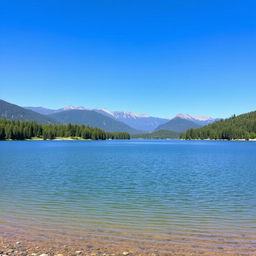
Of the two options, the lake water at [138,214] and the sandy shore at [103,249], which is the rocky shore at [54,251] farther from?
the lake water at [138,214]

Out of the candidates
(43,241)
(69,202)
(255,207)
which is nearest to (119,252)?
(43,241)

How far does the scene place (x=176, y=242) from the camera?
1398cm

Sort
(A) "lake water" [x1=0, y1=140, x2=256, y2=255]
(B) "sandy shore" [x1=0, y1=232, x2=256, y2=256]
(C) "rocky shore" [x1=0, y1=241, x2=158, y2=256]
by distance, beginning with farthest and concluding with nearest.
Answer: (A) "lake water" [x1=0, y1=140, x2=256, y2=255] < (B) "sandy shore" [x1=0, y1=232, x2=256, y2=256] < (C) "rocky shore" [x1=0, y1=241, x2=158, y2=256]

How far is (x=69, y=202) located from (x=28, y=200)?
11.7 ft

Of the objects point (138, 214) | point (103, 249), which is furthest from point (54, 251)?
point (138, 214)

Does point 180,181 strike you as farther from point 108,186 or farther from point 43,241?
point 43,241

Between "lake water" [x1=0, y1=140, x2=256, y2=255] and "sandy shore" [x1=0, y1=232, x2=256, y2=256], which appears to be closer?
"sandy shore" [x1=0, y1=232, x2=256, y2=256]

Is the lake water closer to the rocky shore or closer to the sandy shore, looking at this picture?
the sandy shore

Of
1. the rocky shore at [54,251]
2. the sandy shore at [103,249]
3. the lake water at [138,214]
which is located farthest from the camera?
the lake water at [138,214]

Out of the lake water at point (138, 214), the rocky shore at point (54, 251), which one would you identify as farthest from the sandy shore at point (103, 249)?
the lake water at point (138, 214)

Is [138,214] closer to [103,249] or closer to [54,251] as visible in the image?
[103,249]

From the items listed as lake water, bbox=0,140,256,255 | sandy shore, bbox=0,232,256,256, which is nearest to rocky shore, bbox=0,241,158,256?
sandy shore, bbox=0,232,256,256

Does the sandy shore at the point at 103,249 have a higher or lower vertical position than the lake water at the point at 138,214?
higher

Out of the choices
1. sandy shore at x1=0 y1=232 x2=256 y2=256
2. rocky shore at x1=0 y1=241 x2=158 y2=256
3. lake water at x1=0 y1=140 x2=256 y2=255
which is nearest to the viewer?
rocky shore at x1=0 y1=241 x2=158 y2=256
